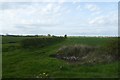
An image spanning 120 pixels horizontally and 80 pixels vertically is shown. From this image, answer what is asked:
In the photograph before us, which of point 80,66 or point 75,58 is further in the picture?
point 75,58

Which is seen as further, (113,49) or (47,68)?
(113,49)

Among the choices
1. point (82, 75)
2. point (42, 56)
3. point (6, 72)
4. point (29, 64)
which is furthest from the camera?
point (42, 56)

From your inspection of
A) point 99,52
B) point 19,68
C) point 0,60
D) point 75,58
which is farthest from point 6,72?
point 99,52

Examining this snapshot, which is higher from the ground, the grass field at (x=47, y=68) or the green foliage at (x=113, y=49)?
the green foliage at (x=113, y=49)

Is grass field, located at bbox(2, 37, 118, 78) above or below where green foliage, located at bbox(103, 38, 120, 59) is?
below

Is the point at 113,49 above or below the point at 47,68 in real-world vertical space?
above

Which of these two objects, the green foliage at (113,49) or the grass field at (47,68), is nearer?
the grass field at (47,68)

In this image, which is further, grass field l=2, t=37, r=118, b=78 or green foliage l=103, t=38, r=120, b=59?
green foliage l=103, t=38, r=120, b=59

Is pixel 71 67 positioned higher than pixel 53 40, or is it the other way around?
pixel 53 40

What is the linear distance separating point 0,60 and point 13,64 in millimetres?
3231

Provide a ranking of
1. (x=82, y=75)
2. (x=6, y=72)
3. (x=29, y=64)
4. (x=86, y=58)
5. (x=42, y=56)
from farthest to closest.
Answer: (x=42, y=56), (x=86, y=58), (x=29, y=64), (x=6, y=72), (x=82, y=75)

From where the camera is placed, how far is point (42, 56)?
107 ft

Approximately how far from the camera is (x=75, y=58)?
31266mm

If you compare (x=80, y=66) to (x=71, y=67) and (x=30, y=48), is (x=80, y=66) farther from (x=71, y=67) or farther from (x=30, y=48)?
(x=30, y=48)
